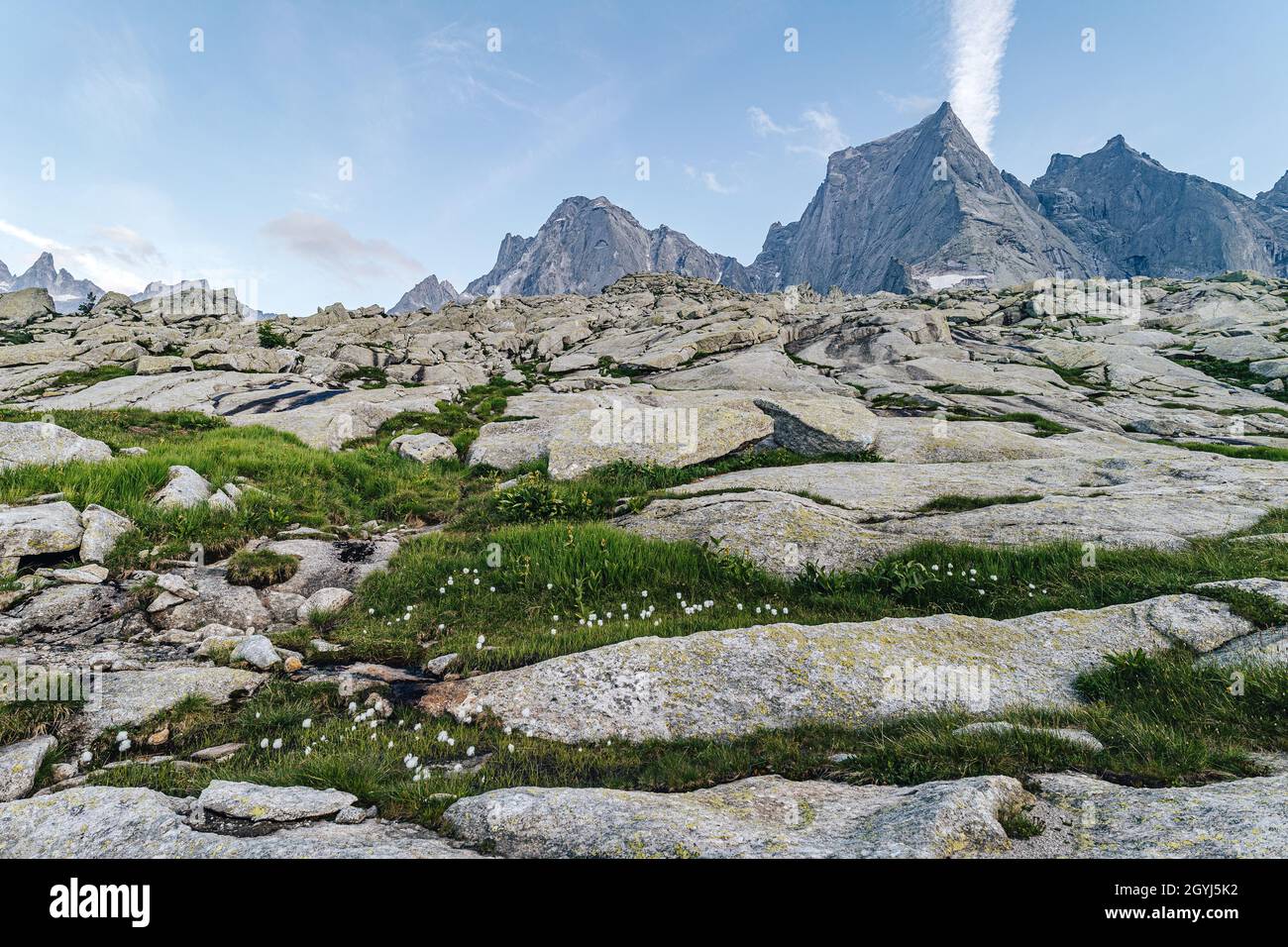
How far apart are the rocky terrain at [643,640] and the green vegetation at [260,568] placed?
0.06 metres

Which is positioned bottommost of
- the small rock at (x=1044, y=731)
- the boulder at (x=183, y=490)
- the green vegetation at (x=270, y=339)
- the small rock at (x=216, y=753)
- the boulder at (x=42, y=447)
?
the small rock at (x=216, y=753)

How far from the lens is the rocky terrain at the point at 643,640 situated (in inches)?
150

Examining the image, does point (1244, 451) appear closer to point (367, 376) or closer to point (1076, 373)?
point (1076, 373)

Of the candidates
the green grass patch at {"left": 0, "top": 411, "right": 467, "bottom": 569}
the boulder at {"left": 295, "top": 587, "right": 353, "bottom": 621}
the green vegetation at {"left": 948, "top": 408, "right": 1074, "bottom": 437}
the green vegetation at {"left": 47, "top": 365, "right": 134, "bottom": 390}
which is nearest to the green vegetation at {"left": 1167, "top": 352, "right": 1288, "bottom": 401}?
the green vegetation at {"left": 948, "top": 408, "right": 1074, "bottom": 437}

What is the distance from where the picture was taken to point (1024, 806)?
377 cm

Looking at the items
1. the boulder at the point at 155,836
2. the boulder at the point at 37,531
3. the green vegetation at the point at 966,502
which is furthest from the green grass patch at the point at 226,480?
the green vegetation at the point at 966,502

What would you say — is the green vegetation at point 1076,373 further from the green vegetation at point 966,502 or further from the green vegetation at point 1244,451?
the green vegetation at point 966,502

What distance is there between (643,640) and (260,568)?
7411mm

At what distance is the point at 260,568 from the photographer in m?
9.70

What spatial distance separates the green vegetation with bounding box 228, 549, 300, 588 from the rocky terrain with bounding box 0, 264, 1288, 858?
2.2 inches

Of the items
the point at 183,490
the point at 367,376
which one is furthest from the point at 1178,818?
the point at 367,376

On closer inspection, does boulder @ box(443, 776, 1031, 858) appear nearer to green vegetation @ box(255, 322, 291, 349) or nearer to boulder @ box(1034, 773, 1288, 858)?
boulder @ box(1034, 773, 1288, 858)
